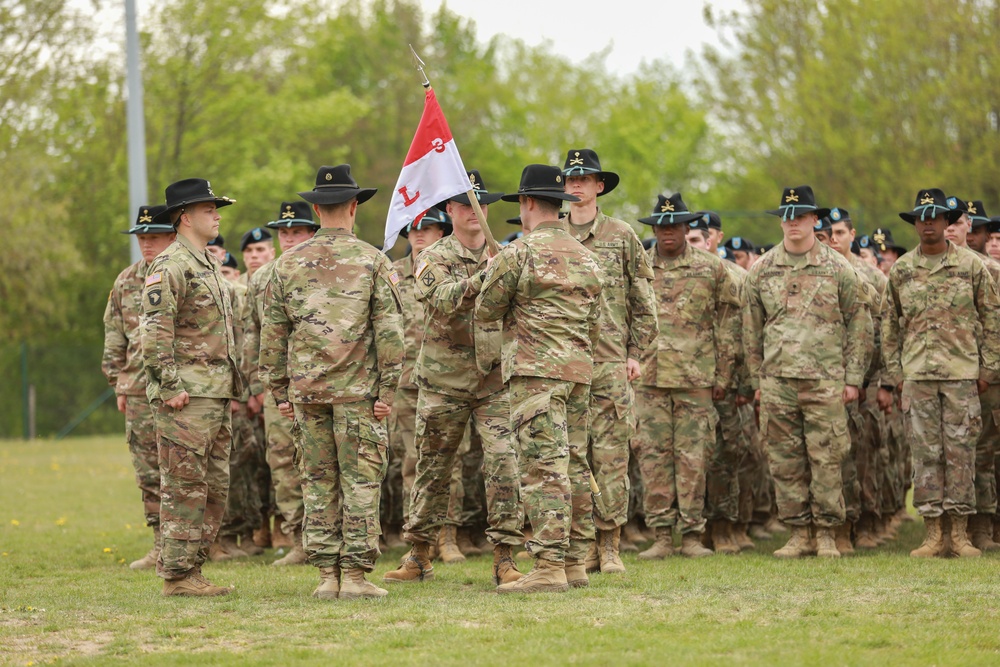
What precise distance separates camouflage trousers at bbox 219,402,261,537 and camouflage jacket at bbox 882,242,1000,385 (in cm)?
573

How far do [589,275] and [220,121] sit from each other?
2974 centimetres

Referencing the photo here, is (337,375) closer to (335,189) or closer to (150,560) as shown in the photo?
(335,189)

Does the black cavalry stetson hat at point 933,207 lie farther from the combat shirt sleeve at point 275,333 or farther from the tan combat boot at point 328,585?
the tan combat boot at point 328,585

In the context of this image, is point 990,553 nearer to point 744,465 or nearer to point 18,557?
point 744,465

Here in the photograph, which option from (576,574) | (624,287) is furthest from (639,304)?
(576,574)

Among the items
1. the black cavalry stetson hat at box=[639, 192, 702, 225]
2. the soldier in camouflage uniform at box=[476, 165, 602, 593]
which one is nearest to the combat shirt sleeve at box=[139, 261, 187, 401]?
the soldier in camouflage uniform at box=[476, 165, 602, 593]

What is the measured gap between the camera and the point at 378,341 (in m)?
8.05

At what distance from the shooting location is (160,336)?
318 inches

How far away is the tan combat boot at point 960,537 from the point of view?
32.1 feet

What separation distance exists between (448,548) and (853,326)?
3718 mm

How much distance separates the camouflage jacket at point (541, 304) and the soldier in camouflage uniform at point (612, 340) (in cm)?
101

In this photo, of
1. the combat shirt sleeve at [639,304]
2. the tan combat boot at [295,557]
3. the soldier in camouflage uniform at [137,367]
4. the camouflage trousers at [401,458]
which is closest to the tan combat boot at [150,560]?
the soldier in camouflage uniform at [137,367]

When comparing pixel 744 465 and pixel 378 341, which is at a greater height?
pixel 378 341

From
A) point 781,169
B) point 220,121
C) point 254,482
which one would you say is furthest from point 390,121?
point 254,482
